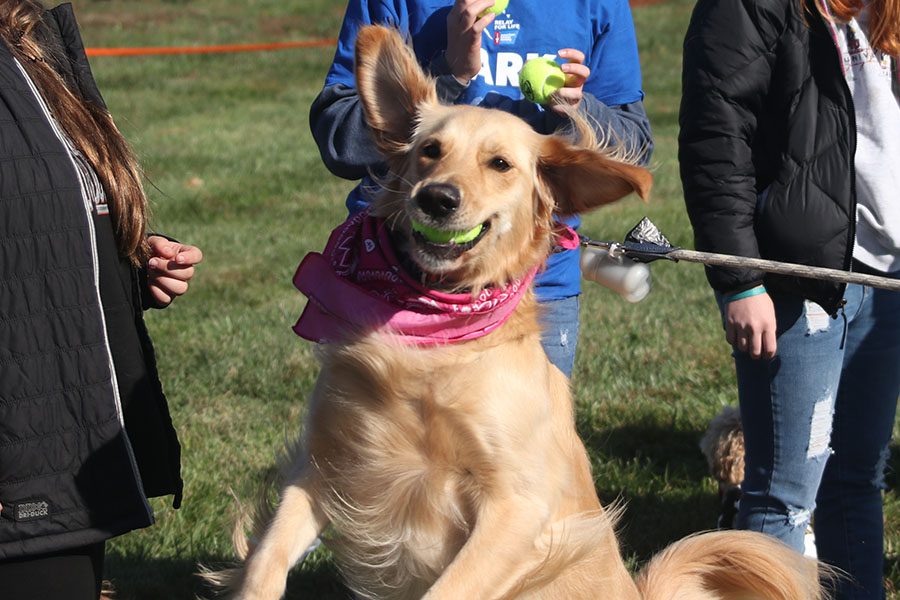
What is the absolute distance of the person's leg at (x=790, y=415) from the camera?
3.39 m

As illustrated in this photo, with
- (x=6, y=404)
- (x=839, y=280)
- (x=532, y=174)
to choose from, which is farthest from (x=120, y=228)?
(x=839, y=280)

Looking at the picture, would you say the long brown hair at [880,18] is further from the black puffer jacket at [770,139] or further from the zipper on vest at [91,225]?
the zipper on vest at [91,225]

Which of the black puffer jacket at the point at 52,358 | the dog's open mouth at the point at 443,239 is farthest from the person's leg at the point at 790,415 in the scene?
the black puffer jacket at the point at 52,358

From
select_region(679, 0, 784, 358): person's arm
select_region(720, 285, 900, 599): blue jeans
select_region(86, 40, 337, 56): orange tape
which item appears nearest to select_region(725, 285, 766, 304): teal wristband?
select_region(679, 0, 784, 358): person's arm

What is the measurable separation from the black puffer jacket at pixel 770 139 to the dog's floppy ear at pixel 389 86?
0.81m

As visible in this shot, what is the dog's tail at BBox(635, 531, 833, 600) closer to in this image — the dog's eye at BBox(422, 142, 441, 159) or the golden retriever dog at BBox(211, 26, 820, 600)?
the golden retriever dog at BBox(211, 26, 820, 600)

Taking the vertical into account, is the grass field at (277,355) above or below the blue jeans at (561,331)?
below

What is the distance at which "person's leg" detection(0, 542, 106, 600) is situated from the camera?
8.79ft

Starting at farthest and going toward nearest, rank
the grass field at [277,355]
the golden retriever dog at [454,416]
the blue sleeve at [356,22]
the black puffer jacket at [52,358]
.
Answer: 1. the grass field at [277,355]
2. the blue sleeve at [356,22]
3. the golden retriever dog at [454,416]
4. the black puffer jacket at [52,358]

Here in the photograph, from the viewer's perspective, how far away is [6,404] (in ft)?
8.63

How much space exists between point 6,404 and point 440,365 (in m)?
1.05

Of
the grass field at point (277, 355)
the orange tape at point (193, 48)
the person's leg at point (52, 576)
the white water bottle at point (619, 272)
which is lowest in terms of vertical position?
the orange tape at point (193, 48)

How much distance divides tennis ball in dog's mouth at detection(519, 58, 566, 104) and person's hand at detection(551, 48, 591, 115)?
0.09 feet

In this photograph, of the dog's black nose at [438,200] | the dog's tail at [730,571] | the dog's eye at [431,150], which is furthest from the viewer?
the dog's tail at [730,571]
